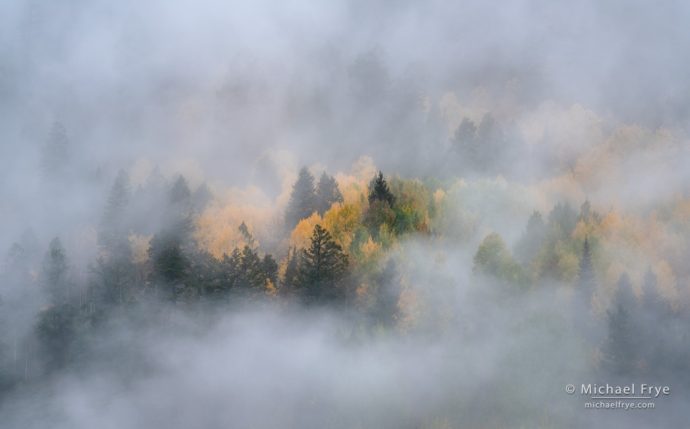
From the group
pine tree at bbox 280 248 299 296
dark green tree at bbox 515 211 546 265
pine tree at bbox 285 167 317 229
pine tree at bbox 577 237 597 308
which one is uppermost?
pine tree at bbox 285 167 317 229

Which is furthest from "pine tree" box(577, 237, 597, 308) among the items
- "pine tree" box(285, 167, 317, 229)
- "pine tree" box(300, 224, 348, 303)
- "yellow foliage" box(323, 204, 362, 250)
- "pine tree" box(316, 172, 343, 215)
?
"pine tree" box(285, 167, 317, 229)

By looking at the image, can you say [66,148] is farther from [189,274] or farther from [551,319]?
[551,319]

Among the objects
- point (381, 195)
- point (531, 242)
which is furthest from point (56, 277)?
point (531, 242)

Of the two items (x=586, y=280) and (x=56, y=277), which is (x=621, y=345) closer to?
(x=586, y=280)

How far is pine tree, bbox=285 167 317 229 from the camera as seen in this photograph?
318 ft

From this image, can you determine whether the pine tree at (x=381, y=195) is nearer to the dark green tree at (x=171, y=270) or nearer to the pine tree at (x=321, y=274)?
the pine tree at (x=321, y=274)

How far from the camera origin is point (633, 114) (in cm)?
14688

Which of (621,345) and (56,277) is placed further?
(56,277)

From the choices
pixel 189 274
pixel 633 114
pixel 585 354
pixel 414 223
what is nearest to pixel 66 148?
pixel 189 274

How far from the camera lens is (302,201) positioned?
97.2 meters

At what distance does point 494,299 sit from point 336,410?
901 inches
